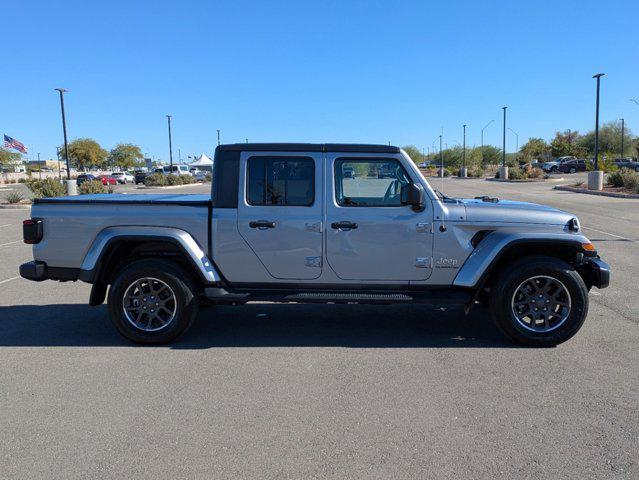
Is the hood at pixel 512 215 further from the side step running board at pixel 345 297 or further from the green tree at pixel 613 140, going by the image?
the green tree at pixel 613 140

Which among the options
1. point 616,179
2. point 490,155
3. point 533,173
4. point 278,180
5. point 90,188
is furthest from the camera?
point 490,155

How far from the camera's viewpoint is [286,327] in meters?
6.14

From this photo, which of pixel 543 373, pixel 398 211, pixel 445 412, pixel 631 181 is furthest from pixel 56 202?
pixel 631 181

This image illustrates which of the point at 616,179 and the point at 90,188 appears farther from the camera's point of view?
the point at 616,179

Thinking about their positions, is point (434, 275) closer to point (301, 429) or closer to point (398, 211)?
point (398, 211)

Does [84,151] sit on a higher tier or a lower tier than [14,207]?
higher

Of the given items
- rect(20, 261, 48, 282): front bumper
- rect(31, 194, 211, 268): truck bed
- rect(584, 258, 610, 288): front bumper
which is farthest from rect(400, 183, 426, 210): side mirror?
rect(20, 261, 48, 282): front bumper

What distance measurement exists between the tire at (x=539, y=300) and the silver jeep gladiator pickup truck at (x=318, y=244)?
0.03ft

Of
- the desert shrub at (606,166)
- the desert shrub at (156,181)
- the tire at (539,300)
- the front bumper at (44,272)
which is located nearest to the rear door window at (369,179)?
the tire at (539,300)

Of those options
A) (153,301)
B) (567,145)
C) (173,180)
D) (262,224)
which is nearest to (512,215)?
(262,224)

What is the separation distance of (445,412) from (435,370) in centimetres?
84

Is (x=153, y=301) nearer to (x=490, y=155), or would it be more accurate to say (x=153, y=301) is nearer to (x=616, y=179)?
(x=616, y=179)

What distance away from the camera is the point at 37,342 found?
5637mm

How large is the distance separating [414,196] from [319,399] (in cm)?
210
